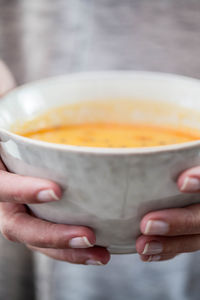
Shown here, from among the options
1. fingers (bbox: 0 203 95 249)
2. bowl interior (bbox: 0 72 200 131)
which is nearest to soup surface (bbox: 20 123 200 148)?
bowl interior (bbox: 0 72 200 131)

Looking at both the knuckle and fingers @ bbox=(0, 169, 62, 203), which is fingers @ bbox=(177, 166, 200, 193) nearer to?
fingers @ bbox=(0, 169, 62, 203)

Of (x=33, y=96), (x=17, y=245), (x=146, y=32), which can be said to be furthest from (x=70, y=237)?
(x=17, y=245)

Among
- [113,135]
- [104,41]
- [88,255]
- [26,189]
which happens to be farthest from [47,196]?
[104,41]

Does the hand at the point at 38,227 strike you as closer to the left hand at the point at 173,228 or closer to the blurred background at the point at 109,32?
the left hand at the point at 173,228

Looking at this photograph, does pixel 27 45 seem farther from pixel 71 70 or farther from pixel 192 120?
pixel 192 120

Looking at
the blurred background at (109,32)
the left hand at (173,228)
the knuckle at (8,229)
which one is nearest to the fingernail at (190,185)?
the left hand at (173,228)

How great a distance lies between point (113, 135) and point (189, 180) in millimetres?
253

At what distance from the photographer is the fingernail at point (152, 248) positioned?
0.50 meters

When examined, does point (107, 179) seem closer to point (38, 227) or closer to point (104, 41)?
point (38, 227)

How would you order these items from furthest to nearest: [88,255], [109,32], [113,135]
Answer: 1. [109,32]
2. [113,135]
3. [88,255]

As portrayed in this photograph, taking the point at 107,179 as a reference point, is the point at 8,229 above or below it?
below

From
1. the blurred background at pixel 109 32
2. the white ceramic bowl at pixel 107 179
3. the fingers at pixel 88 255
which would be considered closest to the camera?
the white ceramic bowl at pixel 107 179

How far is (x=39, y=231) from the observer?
1.68 ft

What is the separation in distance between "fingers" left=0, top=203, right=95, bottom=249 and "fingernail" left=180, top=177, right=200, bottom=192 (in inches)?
4.6
